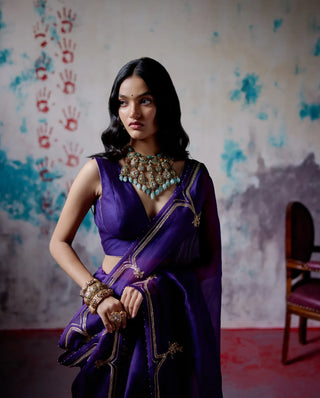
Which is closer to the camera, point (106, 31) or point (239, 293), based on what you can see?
point (106, 31)

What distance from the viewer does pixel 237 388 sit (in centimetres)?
191

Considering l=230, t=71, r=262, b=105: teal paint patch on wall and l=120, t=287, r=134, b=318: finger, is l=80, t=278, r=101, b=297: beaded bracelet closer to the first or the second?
l=120, t=287, r=134, b=318: finger

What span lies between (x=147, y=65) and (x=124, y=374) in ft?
2.73

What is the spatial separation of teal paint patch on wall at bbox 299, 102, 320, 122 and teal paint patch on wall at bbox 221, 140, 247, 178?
0.50 m

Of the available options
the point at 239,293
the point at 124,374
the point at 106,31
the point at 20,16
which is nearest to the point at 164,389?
the point at 124,374

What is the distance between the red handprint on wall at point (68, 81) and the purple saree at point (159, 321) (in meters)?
1.52

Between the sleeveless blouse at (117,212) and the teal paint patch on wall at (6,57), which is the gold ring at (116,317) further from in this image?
the teal paint patch on wall at (6,57)

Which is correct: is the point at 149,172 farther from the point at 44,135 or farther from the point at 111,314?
the point at 44,135

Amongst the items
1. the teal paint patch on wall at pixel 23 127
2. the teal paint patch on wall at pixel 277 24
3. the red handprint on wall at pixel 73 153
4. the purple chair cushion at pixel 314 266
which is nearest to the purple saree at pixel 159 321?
the purple chair cushion at pixel 314 266

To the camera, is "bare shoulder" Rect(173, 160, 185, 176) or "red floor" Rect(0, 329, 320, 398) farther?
"red floor" Rect(0, 329, 320, 398)

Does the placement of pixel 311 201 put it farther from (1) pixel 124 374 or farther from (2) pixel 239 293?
(1) pixel 124 374

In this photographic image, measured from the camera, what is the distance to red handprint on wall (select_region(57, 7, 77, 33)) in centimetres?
234

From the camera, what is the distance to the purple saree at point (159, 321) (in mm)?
915

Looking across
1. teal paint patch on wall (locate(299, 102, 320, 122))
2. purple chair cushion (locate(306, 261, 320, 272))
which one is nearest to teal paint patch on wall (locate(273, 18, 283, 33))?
teal paint patch on wall (locate(299, 102, 320, 122))
